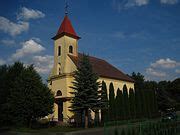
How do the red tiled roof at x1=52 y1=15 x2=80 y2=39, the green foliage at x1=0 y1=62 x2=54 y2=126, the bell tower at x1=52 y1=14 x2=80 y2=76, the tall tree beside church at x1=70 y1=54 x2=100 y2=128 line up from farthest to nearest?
the red tiled roof at x1=52 y1=15 x2=80 y2=39 → the bell tower at x1=52 y1=14 x2=80 y2=76 → the tall tree beside church at x1=70 y1=54 x2=100 y2=128 → the green foliage at x1=0 y1=62 x2=54 y2=126

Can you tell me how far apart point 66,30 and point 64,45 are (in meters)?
2.68

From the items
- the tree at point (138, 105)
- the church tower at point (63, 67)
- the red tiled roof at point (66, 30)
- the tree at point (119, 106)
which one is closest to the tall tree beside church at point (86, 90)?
the tree at point (119, 106)

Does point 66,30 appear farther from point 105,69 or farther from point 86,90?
point 86,90

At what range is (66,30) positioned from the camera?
38.7 metres

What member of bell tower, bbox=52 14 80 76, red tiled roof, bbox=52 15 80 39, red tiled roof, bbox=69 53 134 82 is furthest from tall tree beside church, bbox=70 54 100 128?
red tiled roof, bbox=52 15 80 39

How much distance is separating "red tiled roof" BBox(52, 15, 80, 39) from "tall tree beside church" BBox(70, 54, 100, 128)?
1231 cm

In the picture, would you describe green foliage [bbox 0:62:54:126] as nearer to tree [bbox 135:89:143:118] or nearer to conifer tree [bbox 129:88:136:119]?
conifer tree [bbox 129:88:136:119]

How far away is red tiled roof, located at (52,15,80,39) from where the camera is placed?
38.5 metres

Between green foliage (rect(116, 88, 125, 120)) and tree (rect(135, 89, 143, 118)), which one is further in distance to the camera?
tree (rect(135, 89, 143, 118))

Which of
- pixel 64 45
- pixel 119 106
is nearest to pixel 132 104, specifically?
pixel 119 106

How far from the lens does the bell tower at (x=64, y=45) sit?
37.7 metres

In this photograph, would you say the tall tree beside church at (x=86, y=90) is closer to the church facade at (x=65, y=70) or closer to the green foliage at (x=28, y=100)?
the green foliage at (x=28, y=100)

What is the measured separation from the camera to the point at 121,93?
3406 cm

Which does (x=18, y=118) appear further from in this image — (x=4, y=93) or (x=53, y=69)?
(x=53, y=69)
